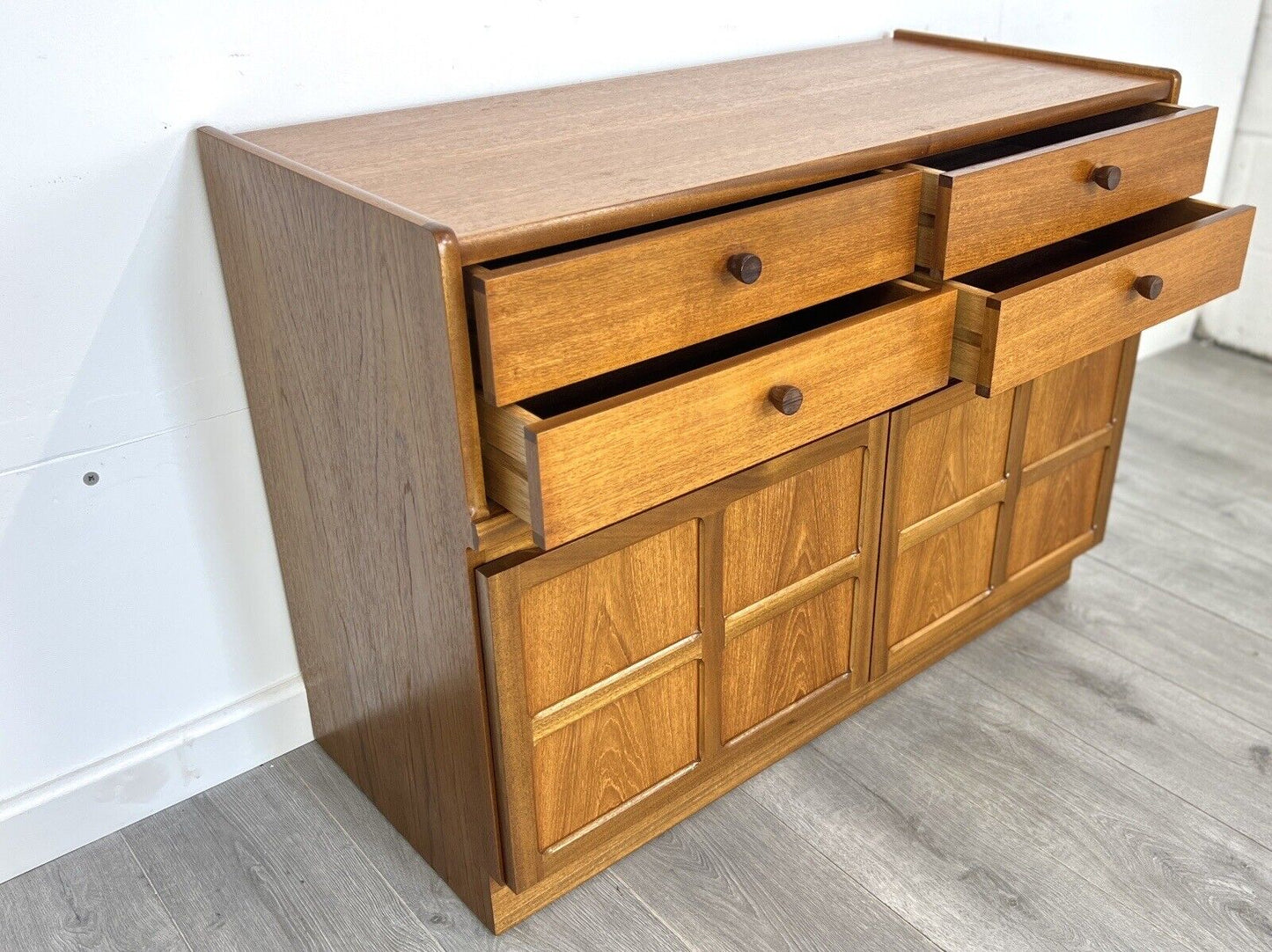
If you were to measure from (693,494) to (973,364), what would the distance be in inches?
12.0

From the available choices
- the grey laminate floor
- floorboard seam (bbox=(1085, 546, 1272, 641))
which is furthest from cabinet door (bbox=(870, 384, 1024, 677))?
floorboard seam (bbox=(1085, 546, 1272, 641))

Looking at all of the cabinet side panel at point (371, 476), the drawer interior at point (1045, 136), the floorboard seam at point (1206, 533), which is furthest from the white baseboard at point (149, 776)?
the floorboard seam at point (1206, 533)

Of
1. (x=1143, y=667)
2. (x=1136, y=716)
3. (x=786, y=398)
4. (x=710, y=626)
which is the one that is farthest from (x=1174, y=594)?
(x=786, y=398)

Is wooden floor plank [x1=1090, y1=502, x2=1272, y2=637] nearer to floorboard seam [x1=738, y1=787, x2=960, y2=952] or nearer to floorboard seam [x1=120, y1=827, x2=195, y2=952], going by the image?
floorboard seam [x1=738, y1=787, x2=960, y2=952]

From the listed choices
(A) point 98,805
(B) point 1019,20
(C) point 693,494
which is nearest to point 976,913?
(C) point 693,494

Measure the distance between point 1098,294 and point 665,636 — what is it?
55 centimetres

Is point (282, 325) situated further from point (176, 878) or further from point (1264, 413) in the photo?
point (1264, 413)

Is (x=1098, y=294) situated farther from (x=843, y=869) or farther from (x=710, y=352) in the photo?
(x=843, y=869)

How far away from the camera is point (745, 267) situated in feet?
3.20

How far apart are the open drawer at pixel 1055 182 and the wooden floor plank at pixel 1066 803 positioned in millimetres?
597

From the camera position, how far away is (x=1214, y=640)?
1618 mm

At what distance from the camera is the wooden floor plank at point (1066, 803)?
121 cm

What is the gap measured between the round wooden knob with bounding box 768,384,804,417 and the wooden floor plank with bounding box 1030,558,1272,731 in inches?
32.8

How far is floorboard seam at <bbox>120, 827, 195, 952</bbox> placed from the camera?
1.21 metres
